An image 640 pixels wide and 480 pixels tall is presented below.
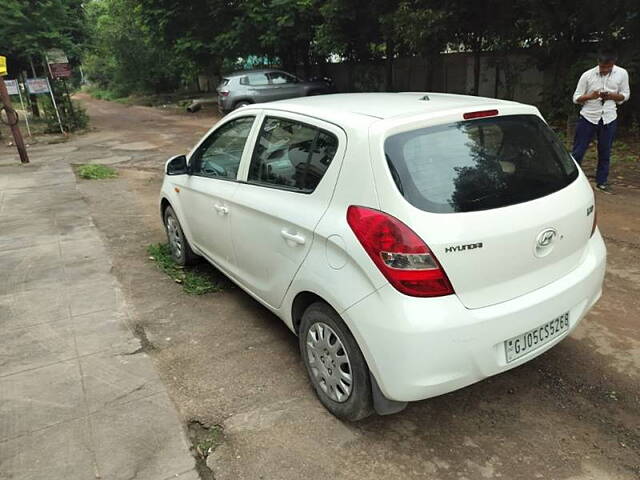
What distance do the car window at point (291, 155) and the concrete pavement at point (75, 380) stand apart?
1447 mm

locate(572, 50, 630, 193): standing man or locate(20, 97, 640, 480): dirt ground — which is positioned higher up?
locate(572, 50, 630, 193): standing man

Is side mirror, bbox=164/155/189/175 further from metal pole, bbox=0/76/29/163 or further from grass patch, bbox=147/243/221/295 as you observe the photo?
metal pole, bbox=0/76/29/163

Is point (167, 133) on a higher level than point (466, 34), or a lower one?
lower

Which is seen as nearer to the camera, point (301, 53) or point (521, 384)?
point (521, 384)

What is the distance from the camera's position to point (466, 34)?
13.8 meters

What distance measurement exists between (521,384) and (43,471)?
258 cm

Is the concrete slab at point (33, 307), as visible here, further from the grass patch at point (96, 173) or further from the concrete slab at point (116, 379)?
the grass patch at point (96, 173)

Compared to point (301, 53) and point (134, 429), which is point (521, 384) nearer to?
point (134, 429)

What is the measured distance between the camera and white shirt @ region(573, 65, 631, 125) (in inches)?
253

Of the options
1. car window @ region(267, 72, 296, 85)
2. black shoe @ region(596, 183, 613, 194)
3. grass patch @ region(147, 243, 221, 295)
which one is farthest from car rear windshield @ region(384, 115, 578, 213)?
car window @ region(267, 72, 296, 85)

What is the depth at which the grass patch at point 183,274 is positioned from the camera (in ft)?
15.0

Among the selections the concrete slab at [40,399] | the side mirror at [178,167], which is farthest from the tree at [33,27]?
the concrete slab at [40,399]

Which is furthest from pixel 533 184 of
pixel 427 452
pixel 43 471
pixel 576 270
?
pixel 43 471

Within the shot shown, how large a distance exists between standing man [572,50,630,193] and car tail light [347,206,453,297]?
17.8 feet
